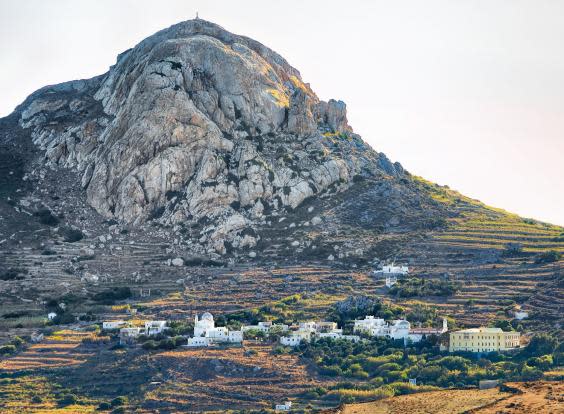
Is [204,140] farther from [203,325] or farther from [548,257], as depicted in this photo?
[548,257]

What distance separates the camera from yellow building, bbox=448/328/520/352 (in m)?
116

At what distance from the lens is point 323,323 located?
125m

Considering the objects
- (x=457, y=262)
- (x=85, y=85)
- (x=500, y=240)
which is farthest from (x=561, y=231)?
(x=85, y=85)

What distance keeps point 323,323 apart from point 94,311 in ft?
92.2

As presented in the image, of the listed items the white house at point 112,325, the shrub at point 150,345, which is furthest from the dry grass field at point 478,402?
the white house at point 112,325

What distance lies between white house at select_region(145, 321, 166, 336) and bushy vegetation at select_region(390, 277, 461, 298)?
26897 millimetres

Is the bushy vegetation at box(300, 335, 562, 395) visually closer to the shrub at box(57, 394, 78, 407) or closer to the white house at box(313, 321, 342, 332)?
the white house at box(313, 321, 342, 332)

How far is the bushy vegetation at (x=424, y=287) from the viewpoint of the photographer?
134m

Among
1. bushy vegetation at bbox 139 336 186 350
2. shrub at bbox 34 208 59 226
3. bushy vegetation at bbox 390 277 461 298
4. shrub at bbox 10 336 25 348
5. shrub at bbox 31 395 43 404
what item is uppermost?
shrub at bbox 34 208 59 226

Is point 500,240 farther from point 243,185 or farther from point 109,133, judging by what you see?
point 109,133

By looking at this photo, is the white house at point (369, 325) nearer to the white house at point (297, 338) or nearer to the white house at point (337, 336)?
the white house at point (337, 336)

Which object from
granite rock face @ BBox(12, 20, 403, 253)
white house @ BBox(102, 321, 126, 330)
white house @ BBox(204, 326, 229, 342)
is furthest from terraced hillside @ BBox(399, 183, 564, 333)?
white house @ BBox(102, 321, 126, 330)

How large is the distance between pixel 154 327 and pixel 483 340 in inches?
1380

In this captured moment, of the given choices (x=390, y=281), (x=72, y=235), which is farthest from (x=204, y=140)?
(x=390, y=281)
